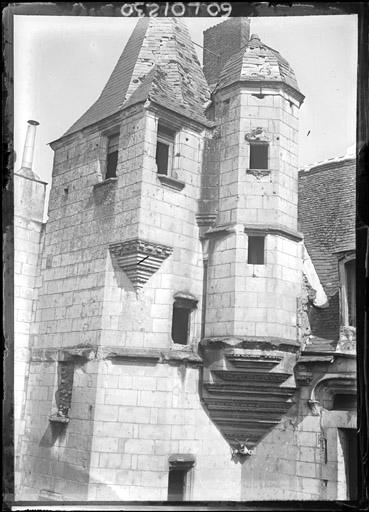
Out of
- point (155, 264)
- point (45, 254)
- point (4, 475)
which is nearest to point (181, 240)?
point (155, 264)

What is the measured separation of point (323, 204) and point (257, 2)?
9.42 feet

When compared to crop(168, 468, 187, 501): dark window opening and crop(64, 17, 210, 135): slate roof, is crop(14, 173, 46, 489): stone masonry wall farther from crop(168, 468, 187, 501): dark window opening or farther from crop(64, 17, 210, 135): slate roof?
crop(168, 468, 187, 501): dark window opening

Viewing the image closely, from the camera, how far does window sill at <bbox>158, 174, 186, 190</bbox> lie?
8.11 metres

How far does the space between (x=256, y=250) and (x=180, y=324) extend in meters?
1.45

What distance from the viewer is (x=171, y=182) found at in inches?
321

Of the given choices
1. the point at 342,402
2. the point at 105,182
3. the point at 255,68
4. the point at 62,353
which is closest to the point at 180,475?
the point at 62,353

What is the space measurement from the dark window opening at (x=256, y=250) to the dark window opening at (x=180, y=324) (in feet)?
3.67

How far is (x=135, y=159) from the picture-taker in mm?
8148

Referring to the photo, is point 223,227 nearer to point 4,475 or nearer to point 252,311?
point 252,311

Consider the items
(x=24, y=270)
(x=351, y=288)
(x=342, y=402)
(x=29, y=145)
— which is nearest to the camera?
(x=29, y=145)

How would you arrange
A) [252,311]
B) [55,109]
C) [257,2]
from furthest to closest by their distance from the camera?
[252,311] → [55,109] → [257,2]

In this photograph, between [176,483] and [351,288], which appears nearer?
[176,483]

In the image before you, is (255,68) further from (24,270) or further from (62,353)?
(62,353)

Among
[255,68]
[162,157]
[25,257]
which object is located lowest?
[25,257]
